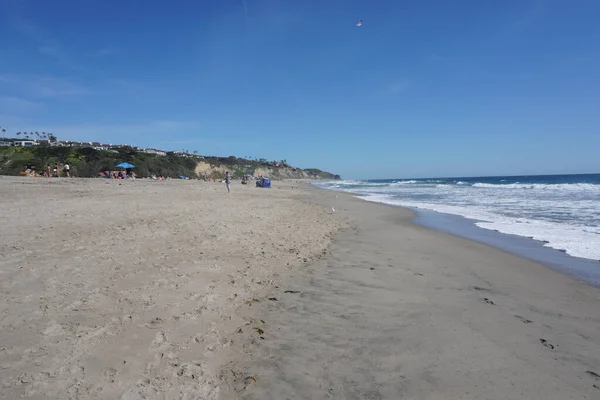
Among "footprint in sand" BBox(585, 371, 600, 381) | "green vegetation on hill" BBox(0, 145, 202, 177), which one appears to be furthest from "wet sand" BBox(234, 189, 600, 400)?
"green vegetation on hill" BBox(0, 145, 202, 177)

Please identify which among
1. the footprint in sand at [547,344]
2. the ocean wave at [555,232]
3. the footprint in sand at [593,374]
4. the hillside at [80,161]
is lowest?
the footprint in sand at [593,374]

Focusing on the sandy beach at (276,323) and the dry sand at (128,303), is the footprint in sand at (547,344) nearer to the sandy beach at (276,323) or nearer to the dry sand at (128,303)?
the sandy beach at (276,323)

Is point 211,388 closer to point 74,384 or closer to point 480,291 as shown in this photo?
point 74,384

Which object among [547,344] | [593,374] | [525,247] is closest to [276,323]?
[547,344]

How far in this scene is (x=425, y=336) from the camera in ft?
12.5

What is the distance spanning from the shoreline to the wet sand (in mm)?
557

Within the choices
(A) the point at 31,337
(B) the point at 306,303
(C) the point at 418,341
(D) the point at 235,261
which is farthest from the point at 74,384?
(D) the point at 235,261

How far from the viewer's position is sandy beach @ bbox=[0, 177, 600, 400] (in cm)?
289

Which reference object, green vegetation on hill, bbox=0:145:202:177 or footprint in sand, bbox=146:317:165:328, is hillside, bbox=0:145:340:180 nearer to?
green vegetation on hill, bbox=0:145:202:177

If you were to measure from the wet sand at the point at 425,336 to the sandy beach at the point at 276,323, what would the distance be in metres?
0.02

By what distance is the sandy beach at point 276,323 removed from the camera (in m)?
2.89

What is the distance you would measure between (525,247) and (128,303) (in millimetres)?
9377

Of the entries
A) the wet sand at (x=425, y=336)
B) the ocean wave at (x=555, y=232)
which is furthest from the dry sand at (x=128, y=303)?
the ocean wave at (x=555, y=232)

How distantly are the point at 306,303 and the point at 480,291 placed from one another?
2.90 metres
